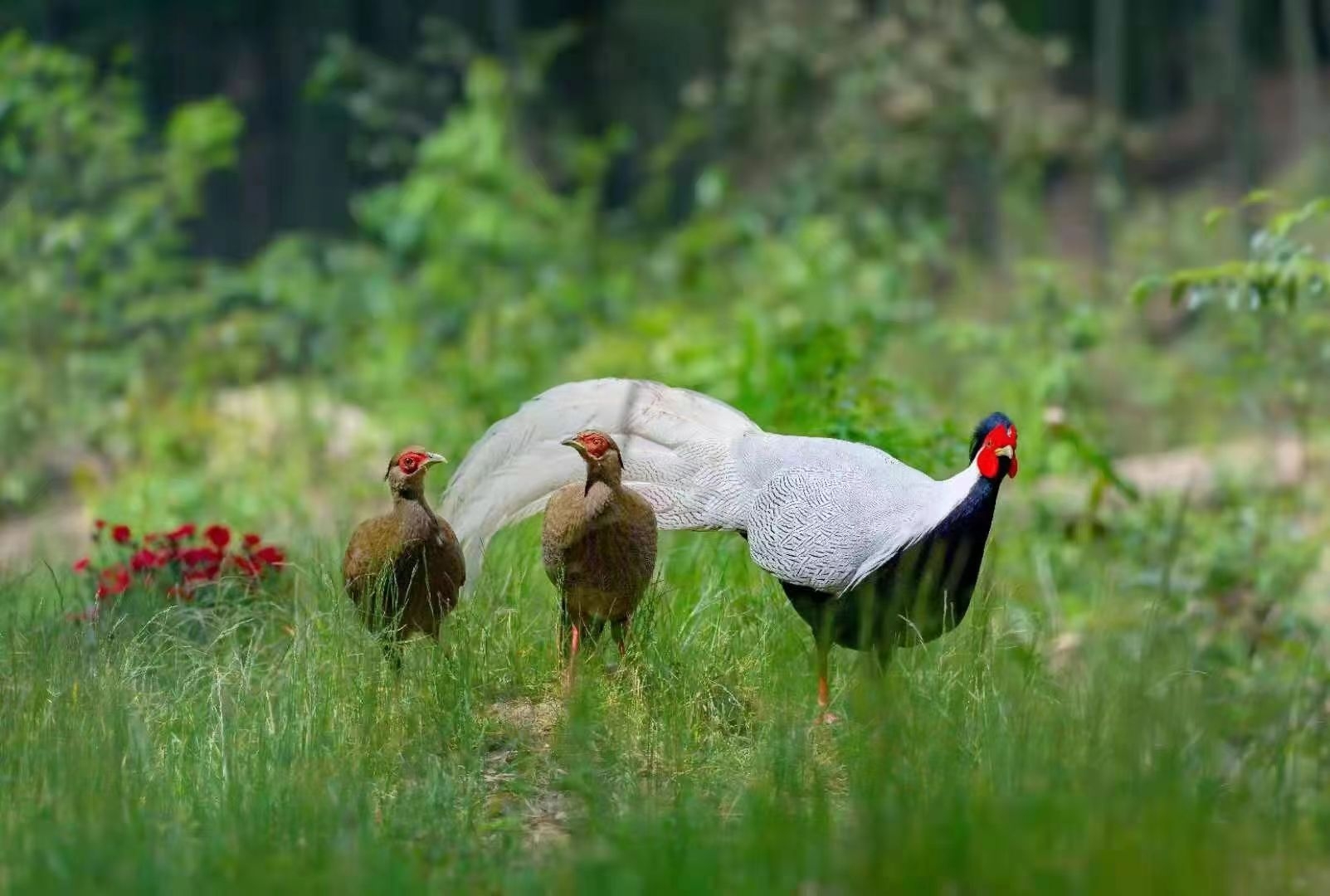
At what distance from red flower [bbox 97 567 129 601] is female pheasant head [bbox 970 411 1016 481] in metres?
2.41

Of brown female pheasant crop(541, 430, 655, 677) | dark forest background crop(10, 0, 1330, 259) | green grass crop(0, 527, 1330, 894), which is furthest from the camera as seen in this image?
dark forest background crop(10, 0, 1330, 259)

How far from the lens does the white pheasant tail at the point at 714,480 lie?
383 cm

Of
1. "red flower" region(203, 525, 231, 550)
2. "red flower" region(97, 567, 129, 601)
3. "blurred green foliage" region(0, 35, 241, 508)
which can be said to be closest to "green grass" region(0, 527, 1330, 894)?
"red flower" region(97, 567, 129, 601)

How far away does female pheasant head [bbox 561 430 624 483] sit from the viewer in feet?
12.2

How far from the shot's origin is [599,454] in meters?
3.75

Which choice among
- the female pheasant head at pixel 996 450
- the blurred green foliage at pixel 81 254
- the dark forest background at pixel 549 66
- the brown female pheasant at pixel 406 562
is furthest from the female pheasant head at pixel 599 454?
the dark forest background at pixel 549 66

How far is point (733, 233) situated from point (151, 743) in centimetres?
814

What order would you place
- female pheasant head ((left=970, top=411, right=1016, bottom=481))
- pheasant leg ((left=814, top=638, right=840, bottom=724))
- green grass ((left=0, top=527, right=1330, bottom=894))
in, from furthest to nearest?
1. pheasant leg ((left=814, top=638, right=840, bottom=724))
2. female pheasant head ((left=970, top=411, right=1016, bottom=481))
3. green grass ((left=0, top=527, right=1330, bottom=894))

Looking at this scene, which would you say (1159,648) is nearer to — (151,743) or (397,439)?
(151,743)

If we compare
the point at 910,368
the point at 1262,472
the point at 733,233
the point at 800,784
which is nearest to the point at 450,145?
the point at 733,233

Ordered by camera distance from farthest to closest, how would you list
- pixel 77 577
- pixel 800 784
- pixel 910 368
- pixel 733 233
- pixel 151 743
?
pixel 733 233 → pixel 910 368 → pixel 77 577 → pixel 151 743 → pixel 800 784

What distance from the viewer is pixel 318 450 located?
9094 mm

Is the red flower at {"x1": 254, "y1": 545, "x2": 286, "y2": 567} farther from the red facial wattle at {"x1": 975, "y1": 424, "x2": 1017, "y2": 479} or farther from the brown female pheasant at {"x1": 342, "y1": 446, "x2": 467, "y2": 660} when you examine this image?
the red facial wattle at {"x1": 975, "y1": 424, "x2": 1017, "y2": 479}

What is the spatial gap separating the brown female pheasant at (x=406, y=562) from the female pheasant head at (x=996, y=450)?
1.20m
